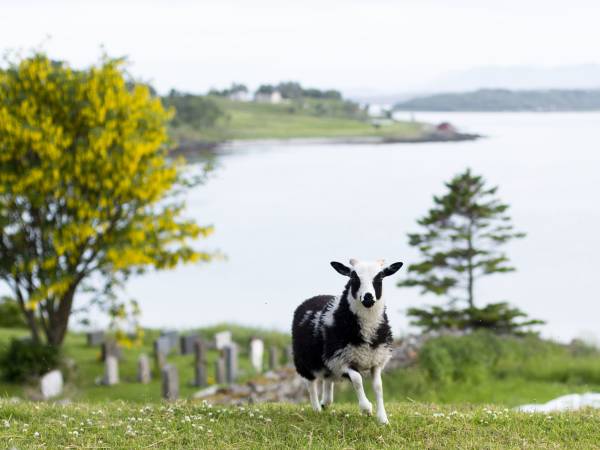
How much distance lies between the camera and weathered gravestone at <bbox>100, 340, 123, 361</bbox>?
31000 mm

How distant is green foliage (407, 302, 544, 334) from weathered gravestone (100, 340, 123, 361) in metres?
12.7

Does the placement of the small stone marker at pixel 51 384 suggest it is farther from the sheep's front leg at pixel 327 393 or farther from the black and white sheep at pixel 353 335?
the black and white sheep at pixel 353 335

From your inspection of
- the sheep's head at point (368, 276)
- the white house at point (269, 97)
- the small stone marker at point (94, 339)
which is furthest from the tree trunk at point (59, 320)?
the white house at point (269, 97)

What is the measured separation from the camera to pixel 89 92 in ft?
82.5

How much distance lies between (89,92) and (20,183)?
3.87m

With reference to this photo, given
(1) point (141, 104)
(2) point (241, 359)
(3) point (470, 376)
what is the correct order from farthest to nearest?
(2) point (241, 359)
(1) point (141, 104)
(3) point (470, 376)

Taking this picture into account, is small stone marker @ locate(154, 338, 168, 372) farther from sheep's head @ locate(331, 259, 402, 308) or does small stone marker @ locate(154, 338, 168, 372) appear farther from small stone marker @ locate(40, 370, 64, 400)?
sheep's head @ locate(331, 259, 402, 308)

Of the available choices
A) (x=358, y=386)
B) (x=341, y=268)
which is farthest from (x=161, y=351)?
(x=341, y=268)

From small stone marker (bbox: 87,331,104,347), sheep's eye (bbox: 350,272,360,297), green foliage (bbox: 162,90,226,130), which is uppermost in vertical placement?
green foliage (bbox: 162,90,226,130)

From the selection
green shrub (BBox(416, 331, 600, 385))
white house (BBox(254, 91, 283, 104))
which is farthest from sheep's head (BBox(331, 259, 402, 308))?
white house (BBox(254, 91, 283, 104))

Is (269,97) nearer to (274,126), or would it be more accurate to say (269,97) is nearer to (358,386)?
(274,126)

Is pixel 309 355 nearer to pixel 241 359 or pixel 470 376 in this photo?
pixel 470 376

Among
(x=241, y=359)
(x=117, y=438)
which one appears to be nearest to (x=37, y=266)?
(x=241, y=359)

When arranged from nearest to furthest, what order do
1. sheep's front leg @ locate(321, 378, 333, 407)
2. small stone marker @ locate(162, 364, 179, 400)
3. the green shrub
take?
sheep's front leg @ locate(321, 378, 333, 407), the green shrub, small stone marker @ locate(162, 364, 179, 400)
